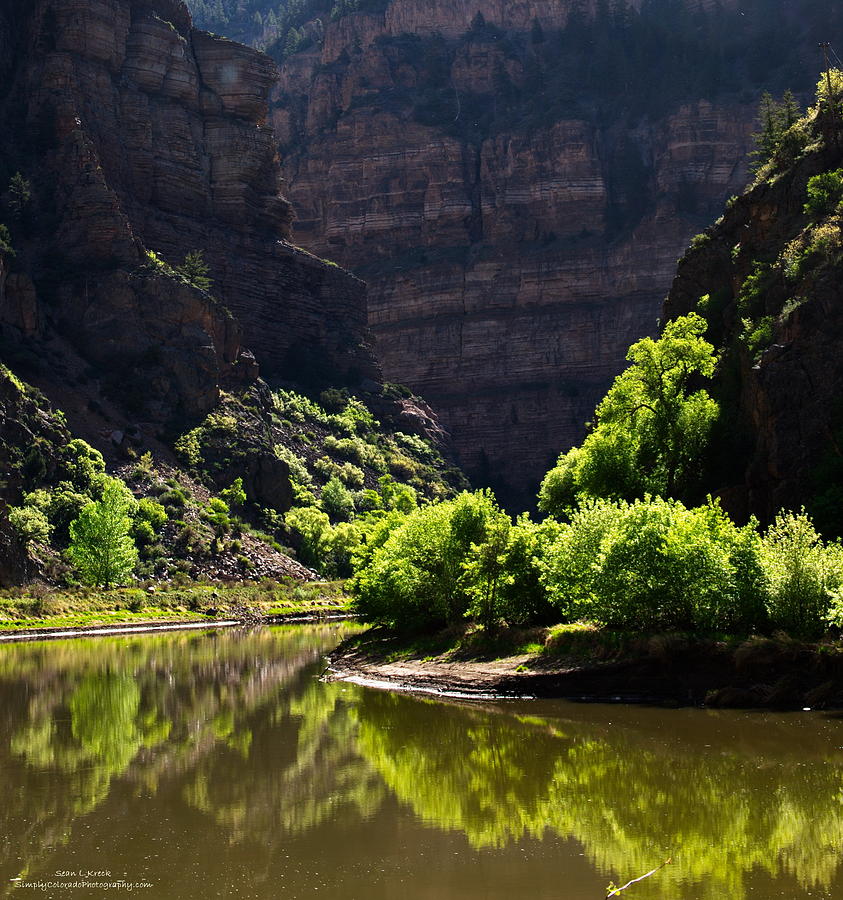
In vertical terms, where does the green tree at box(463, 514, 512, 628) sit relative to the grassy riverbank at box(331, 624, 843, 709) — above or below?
above

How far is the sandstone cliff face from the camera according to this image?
14112 centimetres

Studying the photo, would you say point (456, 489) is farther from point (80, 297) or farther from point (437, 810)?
point (437, 810)

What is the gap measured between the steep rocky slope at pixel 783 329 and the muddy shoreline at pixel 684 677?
1014 cm

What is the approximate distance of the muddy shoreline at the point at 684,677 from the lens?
123 feet

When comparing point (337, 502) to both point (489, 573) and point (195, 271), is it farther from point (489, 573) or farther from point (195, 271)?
point (489, 573)

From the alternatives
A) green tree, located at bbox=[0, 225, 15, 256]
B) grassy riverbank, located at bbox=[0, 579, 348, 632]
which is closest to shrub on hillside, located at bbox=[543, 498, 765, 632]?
A: grassy riverbank, located at bbox=[0, 579, 348, 632]

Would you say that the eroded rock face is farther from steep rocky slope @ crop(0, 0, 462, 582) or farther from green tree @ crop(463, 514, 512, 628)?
steep rocky slope @ crop(0, 0, 462, 582)

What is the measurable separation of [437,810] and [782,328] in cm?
3687

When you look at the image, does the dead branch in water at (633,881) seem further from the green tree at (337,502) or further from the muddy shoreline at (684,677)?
the green tree at (337,502)

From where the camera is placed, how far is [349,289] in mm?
193625

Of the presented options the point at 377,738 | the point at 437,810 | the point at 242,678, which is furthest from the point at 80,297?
the point at 437,810

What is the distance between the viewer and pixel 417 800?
26.1 m

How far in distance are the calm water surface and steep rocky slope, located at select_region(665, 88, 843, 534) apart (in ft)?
58.4

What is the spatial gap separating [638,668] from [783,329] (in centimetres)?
2193
